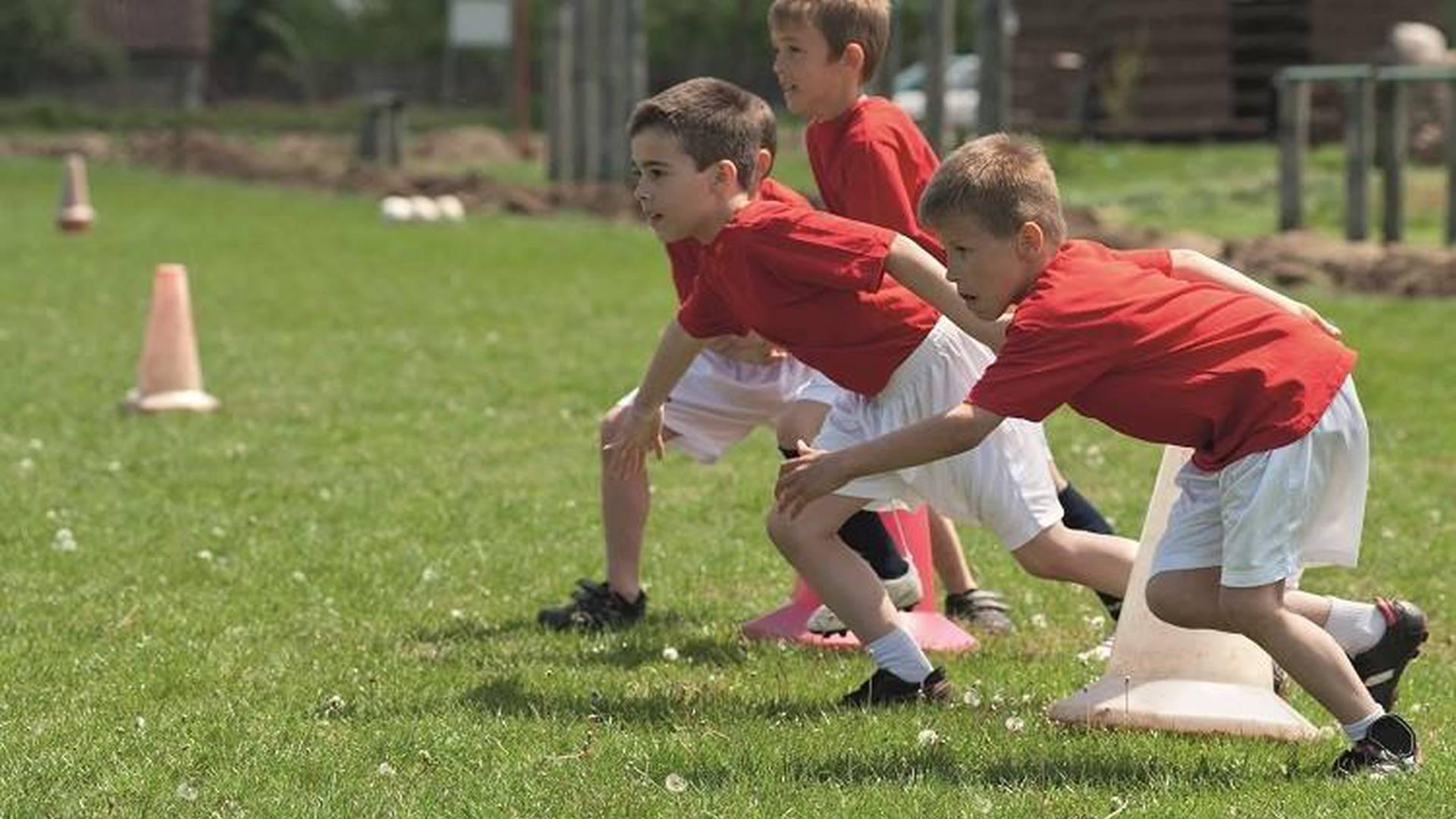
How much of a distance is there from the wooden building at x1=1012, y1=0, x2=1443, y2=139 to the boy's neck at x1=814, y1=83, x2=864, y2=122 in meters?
27.6

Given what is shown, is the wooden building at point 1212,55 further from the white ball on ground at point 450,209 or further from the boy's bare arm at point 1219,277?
the boy's bare arm at point 1219,277

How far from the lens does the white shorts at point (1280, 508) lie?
5547mm

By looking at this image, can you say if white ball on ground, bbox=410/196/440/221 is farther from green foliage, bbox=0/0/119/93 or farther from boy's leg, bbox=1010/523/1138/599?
A: green foliage, bbox=0/0/119/93

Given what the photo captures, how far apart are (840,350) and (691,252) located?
0.91 m

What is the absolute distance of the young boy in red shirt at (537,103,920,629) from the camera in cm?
750

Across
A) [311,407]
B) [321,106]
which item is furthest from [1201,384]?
[321,106]

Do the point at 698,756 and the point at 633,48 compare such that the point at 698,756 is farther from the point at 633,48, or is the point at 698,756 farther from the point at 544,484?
the point at 633,48

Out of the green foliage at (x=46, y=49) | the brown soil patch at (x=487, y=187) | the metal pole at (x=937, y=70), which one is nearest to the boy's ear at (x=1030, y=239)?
the brown soil patch at (x=487, y=187)

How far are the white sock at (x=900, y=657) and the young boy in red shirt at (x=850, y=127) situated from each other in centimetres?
77

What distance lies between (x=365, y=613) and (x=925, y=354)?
6.63ft

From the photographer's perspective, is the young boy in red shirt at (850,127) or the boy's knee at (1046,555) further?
the young boy in red shirt at (850,127)

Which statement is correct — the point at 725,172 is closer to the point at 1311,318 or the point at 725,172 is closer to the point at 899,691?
the point at 899,691

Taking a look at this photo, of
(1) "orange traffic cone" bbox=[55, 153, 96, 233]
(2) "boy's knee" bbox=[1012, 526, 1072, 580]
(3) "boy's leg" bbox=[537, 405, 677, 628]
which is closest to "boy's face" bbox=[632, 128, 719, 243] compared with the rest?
(3) "boy's leg" bbox=[537, 405, 677, 628]

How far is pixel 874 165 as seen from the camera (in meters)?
7.09
